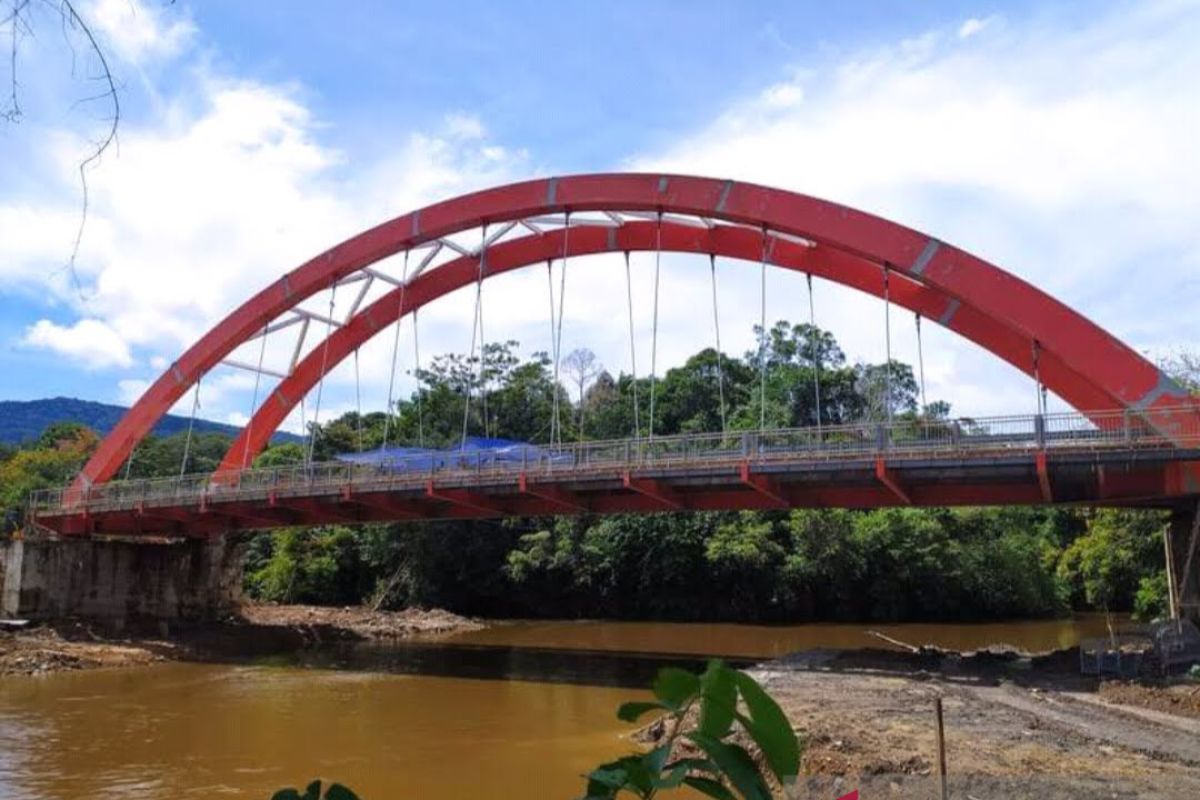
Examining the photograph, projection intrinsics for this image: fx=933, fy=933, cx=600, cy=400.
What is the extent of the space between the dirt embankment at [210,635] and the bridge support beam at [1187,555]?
927 inches

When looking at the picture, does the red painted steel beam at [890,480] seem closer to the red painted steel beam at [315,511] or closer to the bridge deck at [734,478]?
the bridge deck at [734,478]

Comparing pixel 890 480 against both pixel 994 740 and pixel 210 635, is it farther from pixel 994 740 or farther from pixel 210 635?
pixel 210 635

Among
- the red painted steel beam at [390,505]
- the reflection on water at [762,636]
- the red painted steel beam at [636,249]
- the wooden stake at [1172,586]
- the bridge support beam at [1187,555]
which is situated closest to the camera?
Answer: the bridge support beam at [1187,555]

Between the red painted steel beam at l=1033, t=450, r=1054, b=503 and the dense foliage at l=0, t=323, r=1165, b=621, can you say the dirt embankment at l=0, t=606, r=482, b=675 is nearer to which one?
the dense foliage at l=0, t=323, r=1165, b=621

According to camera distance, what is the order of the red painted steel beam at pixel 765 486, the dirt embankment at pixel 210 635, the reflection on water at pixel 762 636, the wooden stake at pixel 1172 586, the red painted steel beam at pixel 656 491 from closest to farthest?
1. the wooden stake at pixel 1172 586
2. the red painted steel beam at pixel 765 486
3. the red painted steel beam at pixel 656 491
4. the dirt embankment at pixel 210 635
5. the reflection on water at pixel 762 636

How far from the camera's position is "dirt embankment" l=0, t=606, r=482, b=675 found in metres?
25.0

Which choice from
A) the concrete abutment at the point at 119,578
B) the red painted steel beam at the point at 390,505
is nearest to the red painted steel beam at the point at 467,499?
the red painted steel beam at the point at 390,505

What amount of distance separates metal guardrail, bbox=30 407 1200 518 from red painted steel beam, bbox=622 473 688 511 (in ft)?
1.10

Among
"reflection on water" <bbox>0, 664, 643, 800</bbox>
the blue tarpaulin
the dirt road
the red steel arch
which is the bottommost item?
"reflection on water" <bbox>0, 664, 643, 800</bbox>

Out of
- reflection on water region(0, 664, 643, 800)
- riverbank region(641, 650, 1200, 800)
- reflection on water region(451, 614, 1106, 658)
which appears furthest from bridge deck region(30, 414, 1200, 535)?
reflection on water region(451, 614, 1106, 658)

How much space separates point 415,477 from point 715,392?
104ft

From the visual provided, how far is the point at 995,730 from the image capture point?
39.8ft

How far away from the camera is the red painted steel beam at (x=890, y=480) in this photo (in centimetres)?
1797

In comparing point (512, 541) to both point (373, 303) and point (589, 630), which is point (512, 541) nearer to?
point (589, 630)
